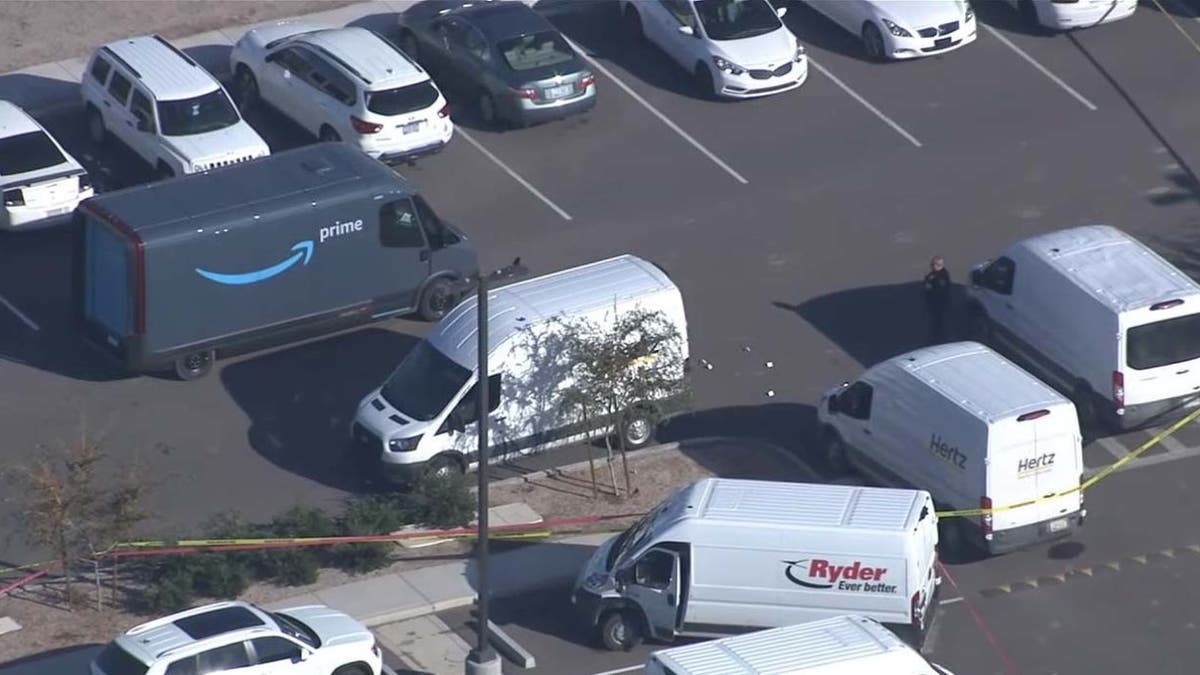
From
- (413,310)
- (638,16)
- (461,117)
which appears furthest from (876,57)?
(413,310)

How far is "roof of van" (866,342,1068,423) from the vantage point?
31344mm

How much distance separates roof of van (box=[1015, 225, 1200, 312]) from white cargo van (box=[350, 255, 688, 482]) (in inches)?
211

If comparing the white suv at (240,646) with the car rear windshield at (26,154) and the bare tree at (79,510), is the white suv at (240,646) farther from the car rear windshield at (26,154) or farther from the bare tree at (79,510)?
the car rear windshield at (26,154)

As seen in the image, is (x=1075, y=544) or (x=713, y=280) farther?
(x=713, y=280)

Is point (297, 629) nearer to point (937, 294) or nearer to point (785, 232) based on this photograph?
point (937, 294)

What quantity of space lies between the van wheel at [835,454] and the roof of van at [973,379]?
41.5 inches

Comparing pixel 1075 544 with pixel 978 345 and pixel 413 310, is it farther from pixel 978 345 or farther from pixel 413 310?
pixel 413 310

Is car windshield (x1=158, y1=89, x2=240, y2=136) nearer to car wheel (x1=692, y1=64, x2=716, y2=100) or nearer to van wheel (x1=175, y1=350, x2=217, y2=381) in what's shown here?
van wheel (x1=175, y1=350, x2=217, y2=381)

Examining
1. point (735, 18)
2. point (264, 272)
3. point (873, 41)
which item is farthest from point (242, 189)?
point (873, 41)

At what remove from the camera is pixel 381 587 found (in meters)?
31.3

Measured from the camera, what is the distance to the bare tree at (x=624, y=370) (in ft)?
108

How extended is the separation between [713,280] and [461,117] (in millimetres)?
6775

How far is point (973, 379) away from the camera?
3209 cm

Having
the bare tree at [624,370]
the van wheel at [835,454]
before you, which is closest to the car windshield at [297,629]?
the bare tree at [624,370]
